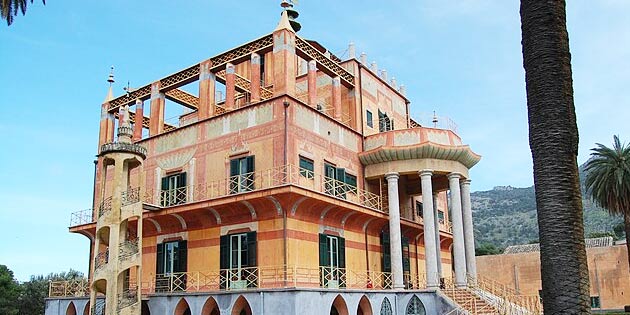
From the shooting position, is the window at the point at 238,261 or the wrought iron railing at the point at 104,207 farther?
the wrought iron railing at the point at 104,207

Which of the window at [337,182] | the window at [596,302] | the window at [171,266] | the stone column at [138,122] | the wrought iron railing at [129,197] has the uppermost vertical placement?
the stone column at [138,122]

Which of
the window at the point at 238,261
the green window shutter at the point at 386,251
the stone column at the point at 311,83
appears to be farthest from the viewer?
the green window shutter at the point at 386,251

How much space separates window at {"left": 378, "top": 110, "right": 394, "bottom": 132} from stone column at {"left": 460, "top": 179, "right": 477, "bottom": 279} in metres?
5.38

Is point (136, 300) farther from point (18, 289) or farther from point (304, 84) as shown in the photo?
point (18, 289)

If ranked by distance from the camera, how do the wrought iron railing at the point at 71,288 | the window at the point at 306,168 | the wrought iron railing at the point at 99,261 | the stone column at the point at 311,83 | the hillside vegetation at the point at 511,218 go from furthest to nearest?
the hillside vegetation at the point at 511,218
the wrought iron railing at the point at 71,288
the stone column at the point at 311,83
the window at the point at 306,168
the wrought iron railing at the point at 99,261

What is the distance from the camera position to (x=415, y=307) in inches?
1015

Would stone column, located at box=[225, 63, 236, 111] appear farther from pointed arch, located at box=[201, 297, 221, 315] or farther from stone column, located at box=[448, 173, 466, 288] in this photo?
stone column, located at box=[448, 173, 466, 288]

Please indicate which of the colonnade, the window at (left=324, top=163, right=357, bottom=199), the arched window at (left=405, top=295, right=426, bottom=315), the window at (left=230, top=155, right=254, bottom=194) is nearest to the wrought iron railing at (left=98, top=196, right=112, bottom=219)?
the window at (left=230, top=155, right=254, bottom=194)

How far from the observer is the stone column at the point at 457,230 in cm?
2720

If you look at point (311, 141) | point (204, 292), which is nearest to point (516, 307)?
point (311, 141)

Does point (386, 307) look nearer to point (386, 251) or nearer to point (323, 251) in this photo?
point (323, 251)

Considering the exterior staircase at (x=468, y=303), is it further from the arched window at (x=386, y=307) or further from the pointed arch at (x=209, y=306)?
the pointed arch at (x=209, y=306)

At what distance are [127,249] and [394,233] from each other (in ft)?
39.9

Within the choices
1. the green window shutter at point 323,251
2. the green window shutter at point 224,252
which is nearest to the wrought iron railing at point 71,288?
the green window shutter at point 224,252
